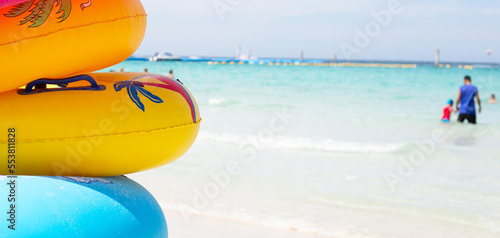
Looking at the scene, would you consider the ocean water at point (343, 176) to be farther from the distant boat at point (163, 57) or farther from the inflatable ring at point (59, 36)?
the distant boat at point (163, 57)

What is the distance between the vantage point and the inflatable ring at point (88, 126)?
215 centimetres

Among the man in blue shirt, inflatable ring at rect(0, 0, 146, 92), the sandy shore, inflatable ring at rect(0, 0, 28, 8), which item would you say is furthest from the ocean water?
inflatable ring at rect(0, 0, 28, 8)

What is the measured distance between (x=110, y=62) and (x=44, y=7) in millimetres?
393

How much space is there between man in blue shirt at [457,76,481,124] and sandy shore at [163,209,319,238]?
7.30 m

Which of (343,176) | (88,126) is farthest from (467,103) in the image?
(88,126)

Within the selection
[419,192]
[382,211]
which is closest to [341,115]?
[419,192]

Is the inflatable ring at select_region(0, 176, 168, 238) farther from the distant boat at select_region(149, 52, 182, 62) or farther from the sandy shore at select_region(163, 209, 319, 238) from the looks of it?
the distant boat at select_region(149, 52, 182, 62)

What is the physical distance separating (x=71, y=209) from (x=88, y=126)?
356mm

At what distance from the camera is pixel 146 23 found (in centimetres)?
245

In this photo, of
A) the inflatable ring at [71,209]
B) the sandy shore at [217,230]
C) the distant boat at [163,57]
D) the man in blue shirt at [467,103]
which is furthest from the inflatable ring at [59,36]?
the distant boat at [163,57]

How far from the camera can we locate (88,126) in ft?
7.14

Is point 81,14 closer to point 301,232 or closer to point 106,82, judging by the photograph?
point 106,82

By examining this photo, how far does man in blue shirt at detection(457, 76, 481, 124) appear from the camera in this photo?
995 cm

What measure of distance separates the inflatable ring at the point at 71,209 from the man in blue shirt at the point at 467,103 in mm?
8964
